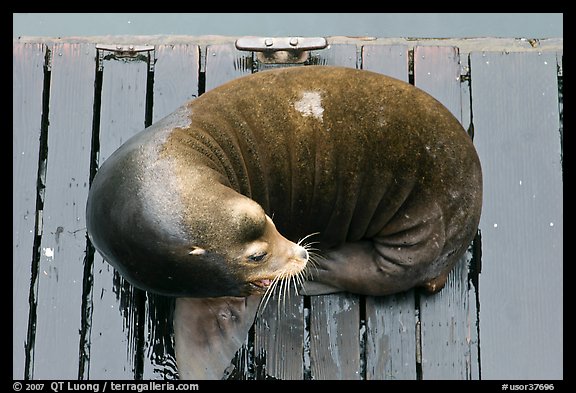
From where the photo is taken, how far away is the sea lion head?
3.98 meters

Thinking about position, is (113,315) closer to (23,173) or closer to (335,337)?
(23,173)

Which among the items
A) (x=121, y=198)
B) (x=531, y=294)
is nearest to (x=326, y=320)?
(x=531, y=294)

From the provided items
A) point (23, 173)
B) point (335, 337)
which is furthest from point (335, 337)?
point (23, 173)

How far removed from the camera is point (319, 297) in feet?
16.1

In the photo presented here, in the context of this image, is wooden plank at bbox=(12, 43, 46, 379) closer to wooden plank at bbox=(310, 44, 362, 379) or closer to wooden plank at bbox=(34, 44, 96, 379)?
wooden plank at bbox=(34, 44, 96, 379)

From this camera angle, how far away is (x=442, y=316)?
4918 millimetres

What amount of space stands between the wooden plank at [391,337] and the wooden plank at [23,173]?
4.68 feet

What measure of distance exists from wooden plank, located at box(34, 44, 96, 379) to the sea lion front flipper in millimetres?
447

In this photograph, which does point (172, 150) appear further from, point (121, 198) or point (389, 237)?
point (389, 237)

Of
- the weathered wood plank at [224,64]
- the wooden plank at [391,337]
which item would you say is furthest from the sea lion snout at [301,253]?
the weathered wood plank at [224,64]

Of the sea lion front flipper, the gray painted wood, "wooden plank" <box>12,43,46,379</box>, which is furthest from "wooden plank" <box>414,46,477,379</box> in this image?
"wooden plank" <box>12,43,46,379</box>

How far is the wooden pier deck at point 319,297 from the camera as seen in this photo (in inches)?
192
